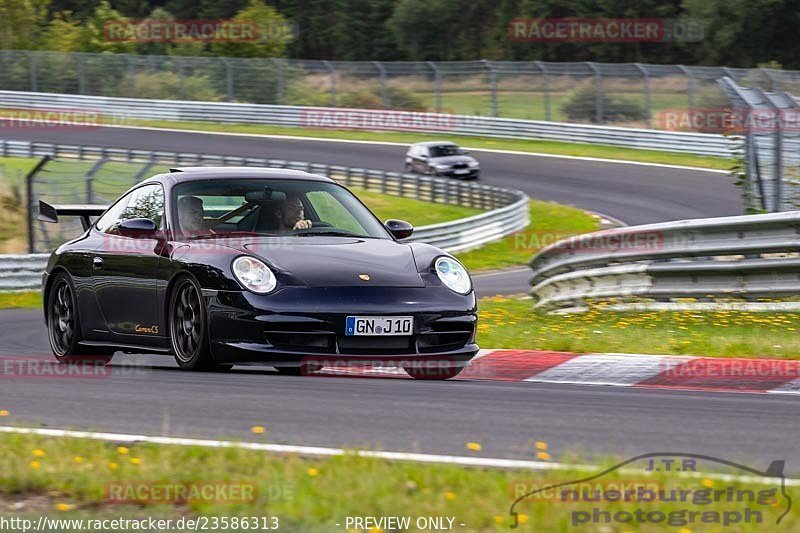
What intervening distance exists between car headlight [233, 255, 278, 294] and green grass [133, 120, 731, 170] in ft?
102

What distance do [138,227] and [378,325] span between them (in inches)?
70.4

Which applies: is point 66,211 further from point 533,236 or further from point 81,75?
point 81,75

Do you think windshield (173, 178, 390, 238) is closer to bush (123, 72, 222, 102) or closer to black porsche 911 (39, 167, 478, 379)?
black porsche 911 (39, 167, 478, 379)

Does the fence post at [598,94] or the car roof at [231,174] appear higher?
the car roof at [231,174]

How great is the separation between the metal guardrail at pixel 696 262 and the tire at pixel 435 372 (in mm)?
3494

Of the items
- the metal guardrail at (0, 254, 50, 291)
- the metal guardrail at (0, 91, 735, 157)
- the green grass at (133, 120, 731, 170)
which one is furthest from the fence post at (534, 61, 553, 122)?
the metal guardrail at (0, 254, 50, 291)

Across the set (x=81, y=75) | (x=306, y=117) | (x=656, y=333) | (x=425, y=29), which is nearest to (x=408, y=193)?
(x=306, y=117)

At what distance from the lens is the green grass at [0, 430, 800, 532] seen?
3.94m

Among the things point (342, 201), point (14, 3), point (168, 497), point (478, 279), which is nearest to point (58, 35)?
point (14, 3)

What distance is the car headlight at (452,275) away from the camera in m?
8.03

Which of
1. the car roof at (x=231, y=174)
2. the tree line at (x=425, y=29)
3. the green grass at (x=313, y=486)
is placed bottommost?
the tree line at (x=425, y=29)

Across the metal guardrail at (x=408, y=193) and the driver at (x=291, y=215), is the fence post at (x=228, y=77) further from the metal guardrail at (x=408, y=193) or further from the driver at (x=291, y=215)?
the driver at (x=291, y=215)

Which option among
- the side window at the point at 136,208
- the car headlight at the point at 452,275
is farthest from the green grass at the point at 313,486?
the side window at the point at 136,208

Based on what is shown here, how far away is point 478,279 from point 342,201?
14.2 metres
